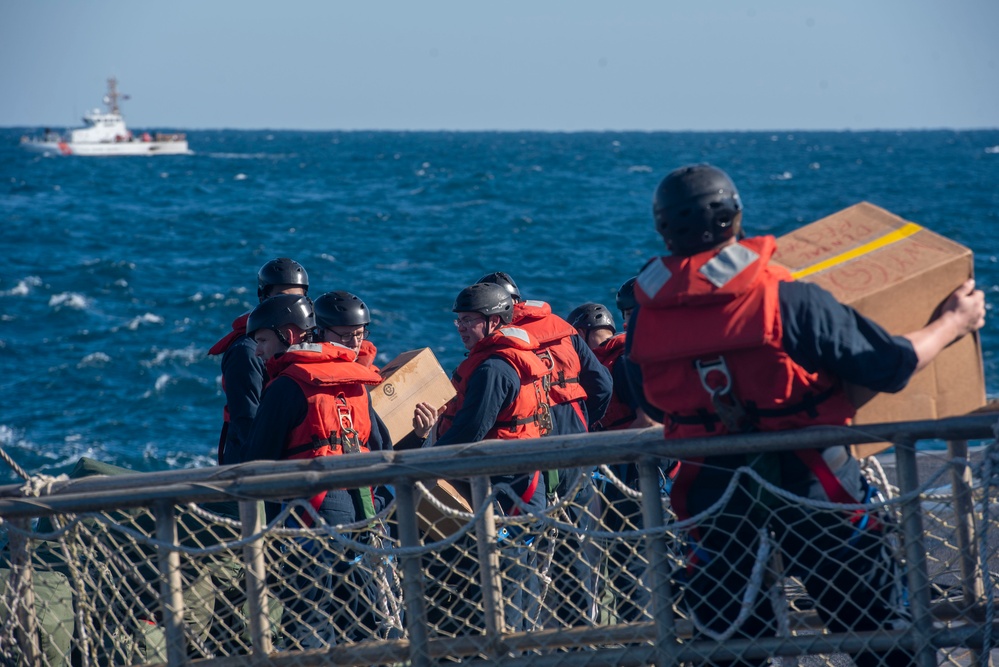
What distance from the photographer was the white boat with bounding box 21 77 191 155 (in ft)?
316

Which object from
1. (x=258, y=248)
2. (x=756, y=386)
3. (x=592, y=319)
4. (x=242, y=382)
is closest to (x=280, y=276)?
(x=242, y=382)

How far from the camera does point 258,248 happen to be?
128 feet

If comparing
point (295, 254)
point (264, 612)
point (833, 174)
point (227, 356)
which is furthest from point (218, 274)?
point (833, 174)

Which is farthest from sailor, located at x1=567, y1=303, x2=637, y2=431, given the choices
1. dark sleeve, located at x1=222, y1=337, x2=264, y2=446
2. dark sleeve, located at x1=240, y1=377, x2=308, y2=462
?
dark sleeve, located at x1=240, y1=377, x2=308, y2=462

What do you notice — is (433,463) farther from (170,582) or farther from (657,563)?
(170,582)

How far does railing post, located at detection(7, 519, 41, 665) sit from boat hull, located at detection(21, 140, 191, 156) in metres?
99.3

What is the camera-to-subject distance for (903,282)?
3395 millimetres

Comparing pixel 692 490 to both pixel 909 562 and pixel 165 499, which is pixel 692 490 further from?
pixel 165 499

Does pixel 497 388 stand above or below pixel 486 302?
below

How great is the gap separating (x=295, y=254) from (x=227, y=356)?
3293 centimetres

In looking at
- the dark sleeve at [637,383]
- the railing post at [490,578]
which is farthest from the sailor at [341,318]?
the dark sleeve at [637,383]

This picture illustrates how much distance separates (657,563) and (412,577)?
82 cm

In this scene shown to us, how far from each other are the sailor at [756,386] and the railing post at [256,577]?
55.9 inches

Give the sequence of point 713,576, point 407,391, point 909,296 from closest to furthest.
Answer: point 909,296, point 713,576, point 407,391
